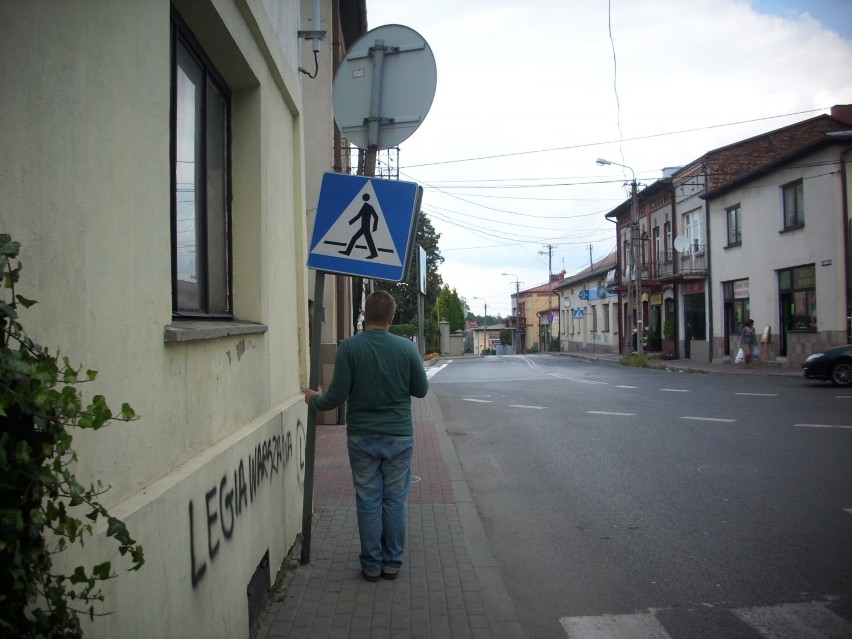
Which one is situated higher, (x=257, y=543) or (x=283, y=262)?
(x=283, y=262)

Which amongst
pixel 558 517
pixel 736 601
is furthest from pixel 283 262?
pixel 736 601

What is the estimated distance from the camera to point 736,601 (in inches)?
164

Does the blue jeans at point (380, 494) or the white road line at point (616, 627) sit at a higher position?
the blue jeans at point (380, 494)

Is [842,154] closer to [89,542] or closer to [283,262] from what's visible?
[283,262]

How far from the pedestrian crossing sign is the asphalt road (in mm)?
2344

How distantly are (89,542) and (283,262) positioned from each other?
355 cm

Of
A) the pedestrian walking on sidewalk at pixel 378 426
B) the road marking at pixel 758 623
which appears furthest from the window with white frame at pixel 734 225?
the pedestrian walking on sidewalk at pixel 378 426

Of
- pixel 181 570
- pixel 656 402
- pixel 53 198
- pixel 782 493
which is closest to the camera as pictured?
pixel 53 198

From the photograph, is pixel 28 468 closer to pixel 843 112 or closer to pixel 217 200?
pixel 217 200

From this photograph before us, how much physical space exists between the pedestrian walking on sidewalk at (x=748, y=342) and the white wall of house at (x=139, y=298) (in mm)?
23517

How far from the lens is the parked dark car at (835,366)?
628 inches

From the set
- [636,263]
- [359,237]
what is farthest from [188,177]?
[636,263]

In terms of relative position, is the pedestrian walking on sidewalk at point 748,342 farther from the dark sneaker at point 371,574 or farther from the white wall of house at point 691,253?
the dark sneaker at point 371,574

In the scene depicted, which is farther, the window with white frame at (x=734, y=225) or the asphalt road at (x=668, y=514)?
the window with white frame at (x=734, y=225)
